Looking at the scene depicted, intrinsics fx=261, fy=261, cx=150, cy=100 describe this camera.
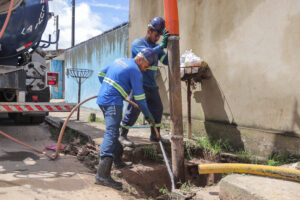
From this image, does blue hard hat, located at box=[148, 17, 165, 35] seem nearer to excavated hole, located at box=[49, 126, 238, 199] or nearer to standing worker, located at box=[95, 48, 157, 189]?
standing worker, located at box=[95, 48, 157, 189]

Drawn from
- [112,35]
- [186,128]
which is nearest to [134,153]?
[186,128]

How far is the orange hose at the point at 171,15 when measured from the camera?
277 centimetres

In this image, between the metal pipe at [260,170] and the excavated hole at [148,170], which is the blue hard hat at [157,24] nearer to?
the excavated hole at [148,170]

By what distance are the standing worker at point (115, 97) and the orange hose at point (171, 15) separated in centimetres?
34

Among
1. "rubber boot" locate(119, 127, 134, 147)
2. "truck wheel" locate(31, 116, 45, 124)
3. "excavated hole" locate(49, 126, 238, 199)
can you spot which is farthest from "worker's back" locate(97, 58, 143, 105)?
"truck wheel" locate(31, 116, 45, 124)

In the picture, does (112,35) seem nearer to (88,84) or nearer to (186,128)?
(88,84)

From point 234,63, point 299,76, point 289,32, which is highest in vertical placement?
point 289,32

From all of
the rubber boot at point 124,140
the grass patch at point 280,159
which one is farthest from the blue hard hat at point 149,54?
the grass patch at point 280,159

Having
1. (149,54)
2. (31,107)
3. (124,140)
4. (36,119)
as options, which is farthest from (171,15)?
(36,119)

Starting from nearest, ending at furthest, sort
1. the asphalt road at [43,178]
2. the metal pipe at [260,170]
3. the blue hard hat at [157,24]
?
the metal pipe at [260,170], the asphalt road at [43,178], the blue hard hat at [157,24]

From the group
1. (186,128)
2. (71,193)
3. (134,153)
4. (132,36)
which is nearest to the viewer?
(71,193)

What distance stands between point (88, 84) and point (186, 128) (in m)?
6.61

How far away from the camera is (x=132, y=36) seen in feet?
22.7

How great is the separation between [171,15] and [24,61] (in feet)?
12.3
